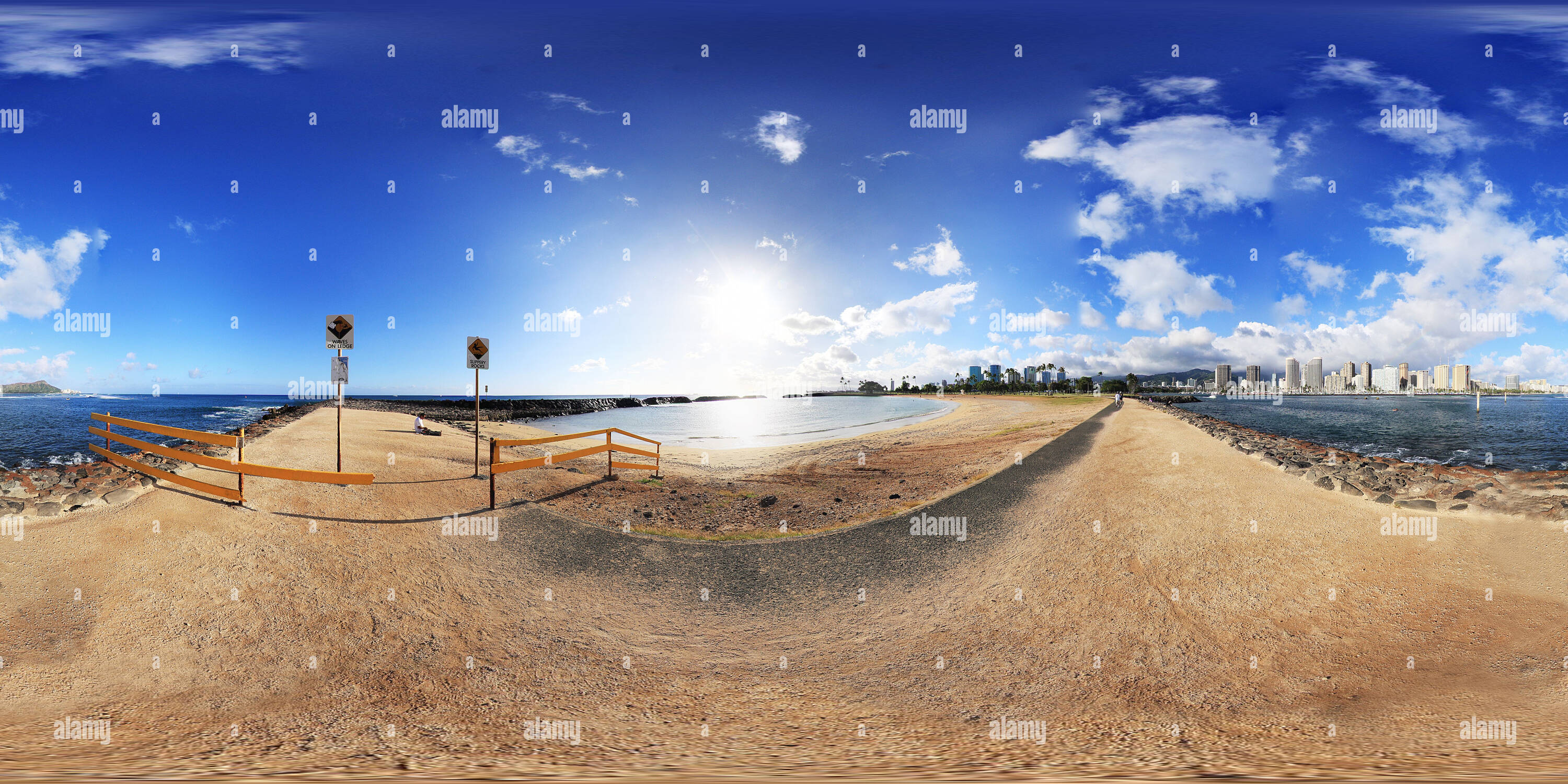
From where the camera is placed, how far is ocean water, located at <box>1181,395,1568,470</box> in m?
22.6

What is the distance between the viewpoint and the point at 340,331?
9.20 meters

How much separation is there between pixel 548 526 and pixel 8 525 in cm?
595

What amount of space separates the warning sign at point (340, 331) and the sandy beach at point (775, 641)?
2413 millimetres


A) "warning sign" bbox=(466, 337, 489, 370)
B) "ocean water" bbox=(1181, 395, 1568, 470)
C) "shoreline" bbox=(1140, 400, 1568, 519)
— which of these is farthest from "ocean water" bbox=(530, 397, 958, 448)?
"ocean water" bbox=(1181, 395, 1568, 470)

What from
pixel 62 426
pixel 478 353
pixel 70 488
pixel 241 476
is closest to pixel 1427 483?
pixel 478 353

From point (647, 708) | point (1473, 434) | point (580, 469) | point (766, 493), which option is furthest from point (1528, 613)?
point (1473, 434)

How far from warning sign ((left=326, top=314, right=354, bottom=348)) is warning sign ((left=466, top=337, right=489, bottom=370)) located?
6.67 ft

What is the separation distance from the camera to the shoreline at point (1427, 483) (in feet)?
26.2

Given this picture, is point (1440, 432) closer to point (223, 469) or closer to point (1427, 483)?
point (1427, 483)

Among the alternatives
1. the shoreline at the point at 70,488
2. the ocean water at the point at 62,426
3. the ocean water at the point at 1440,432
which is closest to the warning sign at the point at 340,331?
the shoreline at the point at 70,488

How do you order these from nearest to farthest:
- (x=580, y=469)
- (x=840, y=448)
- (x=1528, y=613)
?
1. (x=1528, y=613)
2. (x=580, y=469)
3. (x=840, y=448)

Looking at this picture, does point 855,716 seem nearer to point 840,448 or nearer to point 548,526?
point 548,526

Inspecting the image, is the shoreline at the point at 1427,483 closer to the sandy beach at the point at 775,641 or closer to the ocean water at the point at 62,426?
the sandy beach at the point at 775,641

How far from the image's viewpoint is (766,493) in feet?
35.9
